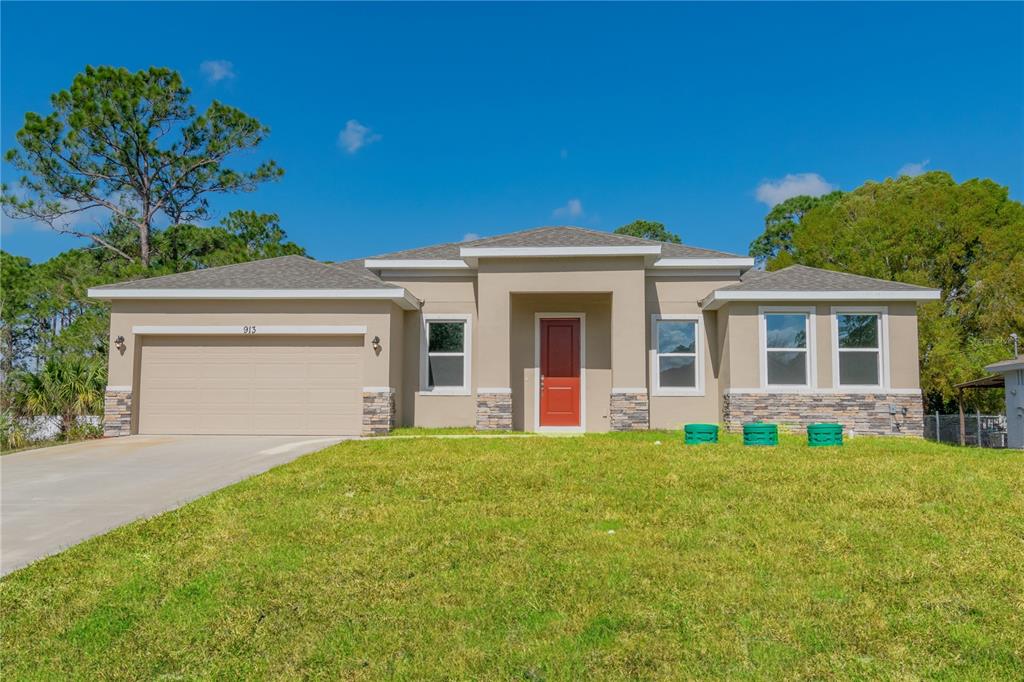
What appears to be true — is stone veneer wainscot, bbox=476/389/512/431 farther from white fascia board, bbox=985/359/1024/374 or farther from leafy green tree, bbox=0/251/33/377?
leafy green tree, bbox=0/251/33/377

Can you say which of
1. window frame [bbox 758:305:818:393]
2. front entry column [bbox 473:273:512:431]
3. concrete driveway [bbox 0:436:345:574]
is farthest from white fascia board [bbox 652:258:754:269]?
concrete driveway [bbox 0:436:345:574]

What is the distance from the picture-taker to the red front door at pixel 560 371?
14.4 meters

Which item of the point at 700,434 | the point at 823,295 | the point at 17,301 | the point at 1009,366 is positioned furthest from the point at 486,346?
the point at 17,301

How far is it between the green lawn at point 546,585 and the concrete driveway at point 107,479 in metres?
0.55

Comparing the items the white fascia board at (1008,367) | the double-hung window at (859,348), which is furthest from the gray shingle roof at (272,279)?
the white fascia board at (1008,367)

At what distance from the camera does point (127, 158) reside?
79.8 feet

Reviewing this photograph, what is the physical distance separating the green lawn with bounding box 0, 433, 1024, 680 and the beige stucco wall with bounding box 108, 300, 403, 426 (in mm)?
6384

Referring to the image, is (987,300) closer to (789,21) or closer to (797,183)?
(789,21)

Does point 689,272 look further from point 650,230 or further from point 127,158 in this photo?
point 650,230

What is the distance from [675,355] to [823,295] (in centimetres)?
341

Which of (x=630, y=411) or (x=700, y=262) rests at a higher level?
(x=700, y=262)

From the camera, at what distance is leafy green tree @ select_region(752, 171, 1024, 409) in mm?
22516

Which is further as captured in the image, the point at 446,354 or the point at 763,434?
the point at 446,354

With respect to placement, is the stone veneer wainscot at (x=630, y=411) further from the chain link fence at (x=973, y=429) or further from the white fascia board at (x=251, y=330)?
the chain link fence at (x=973, y=429)
